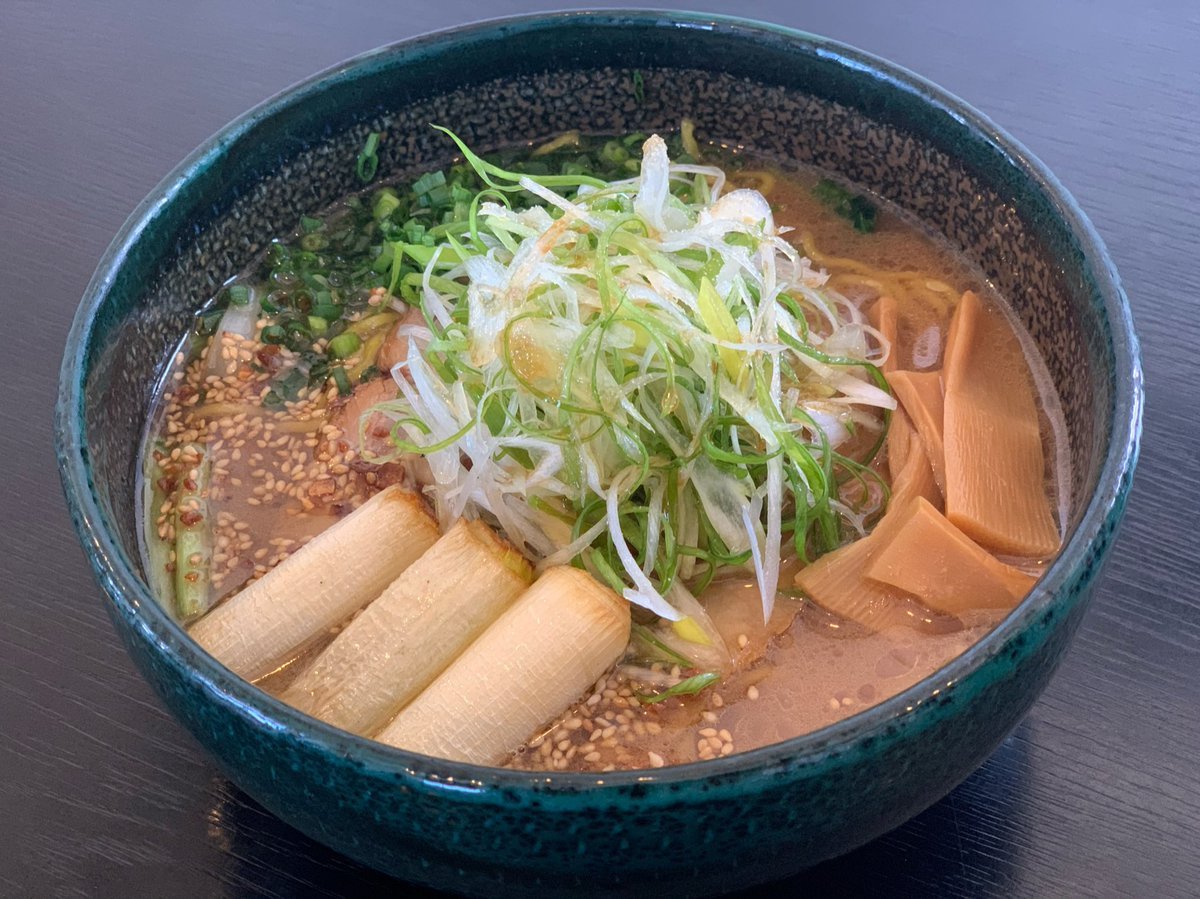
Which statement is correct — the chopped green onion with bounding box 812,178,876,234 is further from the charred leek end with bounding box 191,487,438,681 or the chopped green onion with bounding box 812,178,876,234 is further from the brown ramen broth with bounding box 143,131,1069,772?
the charred leek end with bounding box 191,487,438,681

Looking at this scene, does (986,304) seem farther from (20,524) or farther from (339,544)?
(20,524)

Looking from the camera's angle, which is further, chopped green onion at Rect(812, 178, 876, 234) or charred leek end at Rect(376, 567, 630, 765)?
chopped green onion at Rect(812, 178, 876, 234)

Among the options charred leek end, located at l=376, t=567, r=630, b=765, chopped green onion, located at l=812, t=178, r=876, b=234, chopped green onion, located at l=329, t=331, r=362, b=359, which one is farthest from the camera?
chopped green onion, located at l=812, t=178, r=876, b=234

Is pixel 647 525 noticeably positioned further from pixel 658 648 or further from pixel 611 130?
pixel 611 130

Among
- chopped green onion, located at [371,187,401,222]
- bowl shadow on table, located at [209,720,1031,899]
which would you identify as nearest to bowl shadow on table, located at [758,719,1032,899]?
bowl shadow on table, located at [209,720,1031,899]

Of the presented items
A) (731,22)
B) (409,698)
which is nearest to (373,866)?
(409,698)

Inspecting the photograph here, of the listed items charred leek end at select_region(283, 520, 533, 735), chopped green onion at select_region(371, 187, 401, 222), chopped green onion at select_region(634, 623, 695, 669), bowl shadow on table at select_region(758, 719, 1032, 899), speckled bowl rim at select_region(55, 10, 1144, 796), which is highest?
chopped green onion at select_region(371, 187, 401, 222)

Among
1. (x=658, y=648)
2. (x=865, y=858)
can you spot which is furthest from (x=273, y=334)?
(x=865, y=858)
